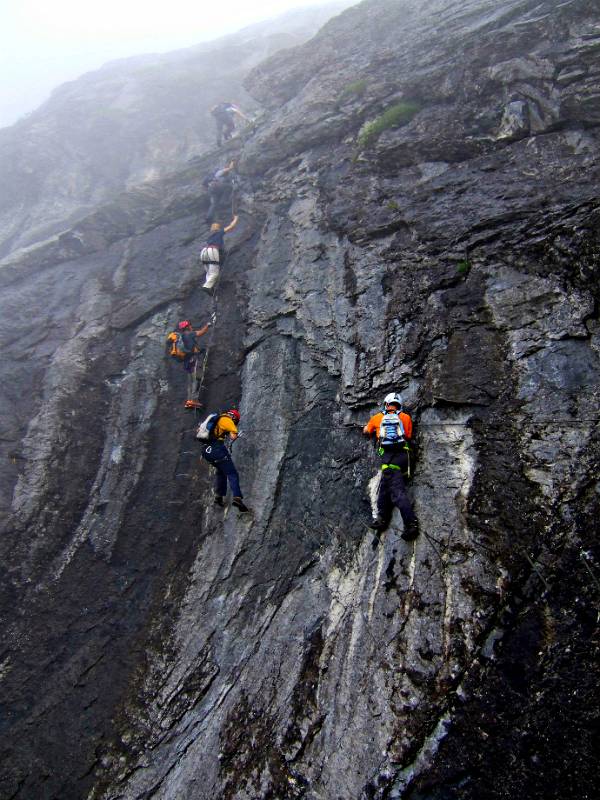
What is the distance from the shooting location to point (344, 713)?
7.64m

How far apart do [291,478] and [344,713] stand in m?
5.20

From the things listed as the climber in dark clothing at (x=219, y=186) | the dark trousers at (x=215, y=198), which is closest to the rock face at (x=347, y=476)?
the dark trousers at (x=215, y=198)

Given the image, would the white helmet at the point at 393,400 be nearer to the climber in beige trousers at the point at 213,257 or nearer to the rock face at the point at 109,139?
the climber in beige trousers at the point at 213,257

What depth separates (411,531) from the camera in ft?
28.5

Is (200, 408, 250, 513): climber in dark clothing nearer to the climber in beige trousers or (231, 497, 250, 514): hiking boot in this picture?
(231, 497, 250, 514): hiking boot

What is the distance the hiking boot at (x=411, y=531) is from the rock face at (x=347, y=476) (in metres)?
0.19

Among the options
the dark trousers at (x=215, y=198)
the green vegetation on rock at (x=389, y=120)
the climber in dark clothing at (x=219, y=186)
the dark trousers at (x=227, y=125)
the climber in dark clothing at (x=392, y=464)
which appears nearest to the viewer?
the climber in dark clothing at (x=392, y=464)

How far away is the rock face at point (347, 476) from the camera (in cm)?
712

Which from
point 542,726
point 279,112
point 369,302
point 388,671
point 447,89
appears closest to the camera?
point 542,726

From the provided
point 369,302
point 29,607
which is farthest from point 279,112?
point 29,607

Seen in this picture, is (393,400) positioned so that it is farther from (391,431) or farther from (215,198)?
(215,198)

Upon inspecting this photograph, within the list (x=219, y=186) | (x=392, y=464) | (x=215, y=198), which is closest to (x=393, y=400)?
(x=392, y=464)

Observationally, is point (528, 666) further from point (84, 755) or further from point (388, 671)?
point (84, 755)

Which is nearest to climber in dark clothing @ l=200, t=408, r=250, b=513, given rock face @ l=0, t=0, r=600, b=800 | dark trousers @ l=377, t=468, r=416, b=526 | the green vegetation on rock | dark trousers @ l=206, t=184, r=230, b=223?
rock face @ l=0, t=0, r=600, b=800
